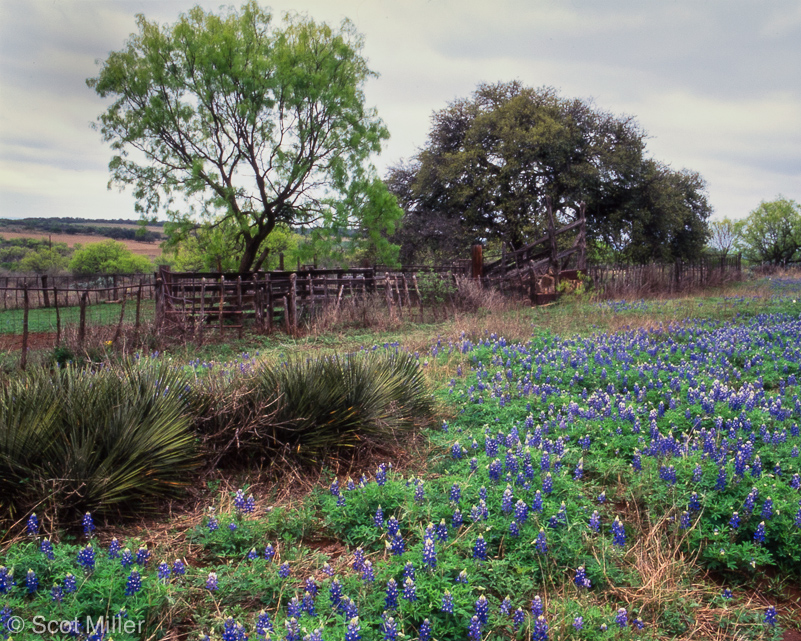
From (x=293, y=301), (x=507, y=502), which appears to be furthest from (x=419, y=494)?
(x=293, y=301)

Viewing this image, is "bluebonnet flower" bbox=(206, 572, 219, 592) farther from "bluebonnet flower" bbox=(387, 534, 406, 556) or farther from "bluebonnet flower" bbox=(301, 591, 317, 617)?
"bluebonnet flower" bbox=(387, 534, 406, 556)

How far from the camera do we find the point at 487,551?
2.94 m

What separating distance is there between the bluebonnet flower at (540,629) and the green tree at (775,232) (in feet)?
201

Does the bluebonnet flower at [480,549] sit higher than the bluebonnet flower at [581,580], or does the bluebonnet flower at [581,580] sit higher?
the bluebonnet flower at [480,549]

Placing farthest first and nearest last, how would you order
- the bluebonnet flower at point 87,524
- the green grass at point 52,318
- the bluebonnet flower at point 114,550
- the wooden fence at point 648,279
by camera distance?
the wooden fence at point 648,279, the green grass at point 52,318, the bluebonnet flower at point 87,524, the bluebonnet flower at point 114,550

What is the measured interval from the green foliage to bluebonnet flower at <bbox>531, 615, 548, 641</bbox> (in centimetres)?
239

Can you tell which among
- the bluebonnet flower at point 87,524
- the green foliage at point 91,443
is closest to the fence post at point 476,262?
the green foliage at point 91,443

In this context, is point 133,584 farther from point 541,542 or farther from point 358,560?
point 541,542

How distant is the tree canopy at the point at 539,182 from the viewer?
2494 centimetres

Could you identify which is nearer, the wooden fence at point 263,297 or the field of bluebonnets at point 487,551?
the field of bluebonnets at point 487,551

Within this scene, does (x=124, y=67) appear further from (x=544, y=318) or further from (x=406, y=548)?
(x=406, y=548)

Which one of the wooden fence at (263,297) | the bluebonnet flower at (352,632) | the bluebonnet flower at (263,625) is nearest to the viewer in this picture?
the bluebonnet flower at (352,632)

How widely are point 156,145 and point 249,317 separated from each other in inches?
415

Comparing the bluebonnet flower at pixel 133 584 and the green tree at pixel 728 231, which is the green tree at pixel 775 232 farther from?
the bluebonnet flower at pixel 133 584
